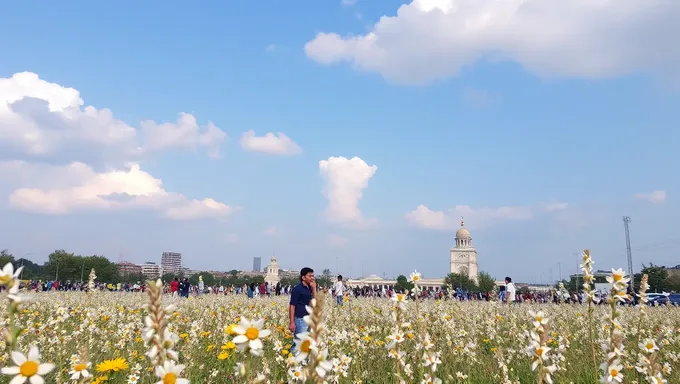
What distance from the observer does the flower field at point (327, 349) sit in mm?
2129

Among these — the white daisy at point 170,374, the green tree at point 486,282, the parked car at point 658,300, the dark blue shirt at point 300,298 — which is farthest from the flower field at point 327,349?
the green tree at point 486,282

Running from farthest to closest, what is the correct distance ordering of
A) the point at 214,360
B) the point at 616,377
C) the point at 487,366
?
the point at 214,360, the point at 487,366, the point at 616,377

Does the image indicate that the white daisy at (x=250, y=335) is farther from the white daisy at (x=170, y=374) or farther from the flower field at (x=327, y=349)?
the white daisy at (x=170, y=374)

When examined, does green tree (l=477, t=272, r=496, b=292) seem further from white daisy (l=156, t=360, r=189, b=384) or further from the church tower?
white daisy (l=156, t=360, r=189, b=384)

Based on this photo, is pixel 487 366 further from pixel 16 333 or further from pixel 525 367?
pixel 16 333

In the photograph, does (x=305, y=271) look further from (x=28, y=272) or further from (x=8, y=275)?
(x=28, y=272)

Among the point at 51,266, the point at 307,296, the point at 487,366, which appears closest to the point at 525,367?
the point at 487,366

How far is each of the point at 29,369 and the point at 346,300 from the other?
10.3 m

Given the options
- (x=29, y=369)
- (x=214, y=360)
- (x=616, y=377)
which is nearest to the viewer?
(x=29, y=369)

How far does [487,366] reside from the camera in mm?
7184

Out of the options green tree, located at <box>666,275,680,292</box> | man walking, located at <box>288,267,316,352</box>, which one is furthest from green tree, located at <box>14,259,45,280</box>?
green tree, located at <box>666,275,680,292</box>

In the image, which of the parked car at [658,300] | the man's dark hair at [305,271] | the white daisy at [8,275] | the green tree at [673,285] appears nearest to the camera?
the white daisy at [8,275]

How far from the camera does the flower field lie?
213cm

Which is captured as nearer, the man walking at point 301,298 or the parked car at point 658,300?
the man walking at point 301,298
